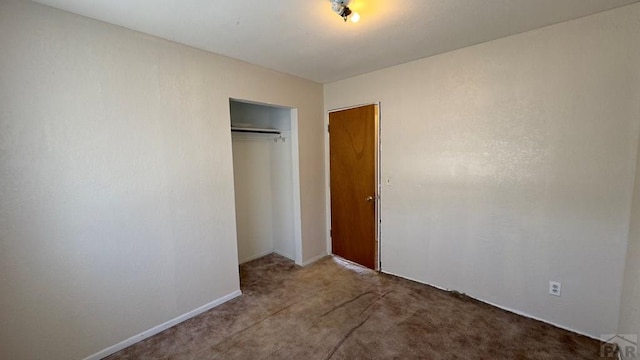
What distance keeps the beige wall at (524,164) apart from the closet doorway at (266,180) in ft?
4.10

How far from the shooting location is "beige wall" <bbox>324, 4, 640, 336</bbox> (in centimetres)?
190

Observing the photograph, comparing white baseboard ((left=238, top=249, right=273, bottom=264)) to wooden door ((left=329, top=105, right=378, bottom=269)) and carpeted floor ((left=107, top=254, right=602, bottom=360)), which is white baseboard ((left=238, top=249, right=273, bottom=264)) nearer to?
carpeted floor ((left=107, top=254, right=602, bottom=360))

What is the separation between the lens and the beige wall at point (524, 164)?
1.90 m

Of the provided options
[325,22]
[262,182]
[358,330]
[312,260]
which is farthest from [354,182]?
[325,22]

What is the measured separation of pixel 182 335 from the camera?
7.20 ft

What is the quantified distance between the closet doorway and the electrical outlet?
2.51 m

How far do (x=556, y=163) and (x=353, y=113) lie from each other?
6.61ft

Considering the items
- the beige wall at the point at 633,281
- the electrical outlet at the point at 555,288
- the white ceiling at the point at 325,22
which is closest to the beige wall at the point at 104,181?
the white ceiling at the point at 325,22

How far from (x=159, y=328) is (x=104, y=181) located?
50.8 inches

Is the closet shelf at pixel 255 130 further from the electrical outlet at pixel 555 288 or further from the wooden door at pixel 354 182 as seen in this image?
the electrical outlet at pixel 555 288

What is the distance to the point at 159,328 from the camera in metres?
2.25

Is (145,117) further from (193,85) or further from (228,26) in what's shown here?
(228,26)

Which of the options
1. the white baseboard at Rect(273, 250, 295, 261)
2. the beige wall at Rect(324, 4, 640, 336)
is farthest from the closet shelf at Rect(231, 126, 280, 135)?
the white baseboard at Rect(273, 250, 295, 261)

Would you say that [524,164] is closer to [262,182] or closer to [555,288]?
[555,288]
